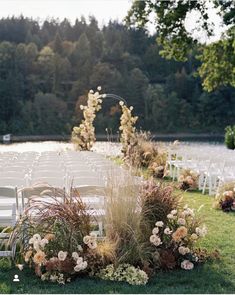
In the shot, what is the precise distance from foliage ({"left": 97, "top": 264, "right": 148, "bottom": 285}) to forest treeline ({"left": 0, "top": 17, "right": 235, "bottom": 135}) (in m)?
49.1

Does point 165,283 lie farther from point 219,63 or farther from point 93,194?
point 219,63

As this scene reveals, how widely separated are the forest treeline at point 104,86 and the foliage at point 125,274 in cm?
4914

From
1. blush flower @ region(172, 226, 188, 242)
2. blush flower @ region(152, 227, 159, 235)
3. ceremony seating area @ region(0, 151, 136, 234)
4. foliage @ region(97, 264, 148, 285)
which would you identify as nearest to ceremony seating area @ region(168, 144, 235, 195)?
ceremony seating area @ region(0, 151, 136, 234)

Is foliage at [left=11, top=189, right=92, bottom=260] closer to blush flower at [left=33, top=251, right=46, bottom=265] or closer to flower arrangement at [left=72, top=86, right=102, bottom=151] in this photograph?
blush flower at [left=33, top=251, right=46, bottom=265]

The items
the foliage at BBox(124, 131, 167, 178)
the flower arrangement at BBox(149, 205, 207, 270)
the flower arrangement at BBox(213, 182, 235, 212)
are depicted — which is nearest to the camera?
the flower arrangement at BBox(149, 205, 207, 270)

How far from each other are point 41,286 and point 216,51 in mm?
16275

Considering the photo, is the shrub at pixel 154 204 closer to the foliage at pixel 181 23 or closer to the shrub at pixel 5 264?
the shrub at pixel 5 264

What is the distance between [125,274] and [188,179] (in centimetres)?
544

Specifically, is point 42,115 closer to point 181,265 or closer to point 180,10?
point 180,10

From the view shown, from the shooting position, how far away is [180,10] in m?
17.5

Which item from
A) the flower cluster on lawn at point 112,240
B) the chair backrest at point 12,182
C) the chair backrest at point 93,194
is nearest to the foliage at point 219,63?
the chair backrest at point 12,182

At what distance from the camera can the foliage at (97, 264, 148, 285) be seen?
4055 mm

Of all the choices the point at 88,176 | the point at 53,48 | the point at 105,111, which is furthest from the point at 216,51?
the point at 53,48

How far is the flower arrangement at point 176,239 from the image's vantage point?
4.42 metres
